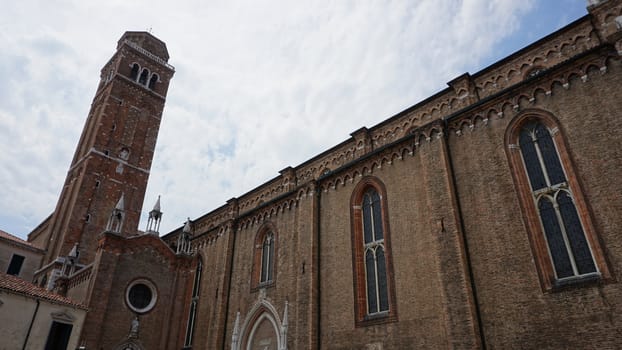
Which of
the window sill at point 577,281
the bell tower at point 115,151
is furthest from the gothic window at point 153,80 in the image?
the window sill at point 577,281

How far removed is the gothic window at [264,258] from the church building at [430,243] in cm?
10

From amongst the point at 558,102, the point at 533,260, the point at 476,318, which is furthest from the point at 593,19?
the point at 476,318

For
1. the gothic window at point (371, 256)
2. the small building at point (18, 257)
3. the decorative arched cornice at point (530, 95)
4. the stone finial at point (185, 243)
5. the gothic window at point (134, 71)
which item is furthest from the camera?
the gothic window at point (134, 71)

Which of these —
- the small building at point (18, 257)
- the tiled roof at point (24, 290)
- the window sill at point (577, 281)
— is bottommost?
the window sill at point (577, 281)

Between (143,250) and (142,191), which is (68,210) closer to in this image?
(142,191)

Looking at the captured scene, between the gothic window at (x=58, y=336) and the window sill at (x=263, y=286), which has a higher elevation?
the window sill at (x=263, y=286)

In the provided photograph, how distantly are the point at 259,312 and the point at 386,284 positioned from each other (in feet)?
23.6

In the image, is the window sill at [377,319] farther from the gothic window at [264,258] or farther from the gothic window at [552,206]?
the gothic window at [264,258]

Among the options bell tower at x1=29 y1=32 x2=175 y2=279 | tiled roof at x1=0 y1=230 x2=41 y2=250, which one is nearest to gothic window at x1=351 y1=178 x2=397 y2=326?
bell tower at x1=29 y1=32 x2=175 y2=279

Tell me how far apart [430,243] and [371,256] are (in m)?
2.86

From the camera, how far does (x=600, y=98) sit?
36.9 ft

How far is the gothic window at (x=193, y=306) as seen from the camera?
2256 centimetres

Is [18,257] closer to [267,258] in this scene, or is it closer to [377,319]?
[267,258]

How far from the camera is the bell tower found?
94.6ft
